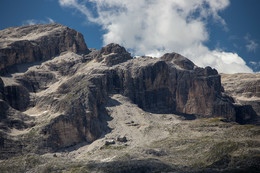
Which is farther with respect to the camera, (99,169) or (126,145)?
(126,145)

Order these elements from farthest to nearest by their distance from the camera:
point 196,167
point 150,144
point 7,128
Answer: point 7,128
point 150,144
point 196,167

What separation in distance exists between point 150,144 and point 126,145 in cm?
1184

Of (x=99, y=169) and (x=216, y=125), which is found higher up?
(x=216, y=125)

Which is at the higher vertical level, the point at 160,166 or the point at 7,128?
the point at 7,128

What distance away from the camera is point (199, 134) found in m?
184

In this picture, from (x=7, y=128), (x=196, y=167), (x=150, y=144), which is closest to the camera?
(x=196, y=167)

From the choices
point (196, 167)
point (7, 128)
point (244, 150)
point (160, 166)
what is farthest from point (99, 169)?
point (7, 128)

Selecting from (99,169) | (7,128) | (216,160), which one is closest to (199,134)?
(216,160)

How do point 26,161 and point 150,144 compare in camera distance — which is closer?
point 26,161

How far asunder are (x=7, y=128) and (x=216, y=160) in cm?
10246

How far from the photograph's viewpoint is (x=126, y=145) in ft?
611

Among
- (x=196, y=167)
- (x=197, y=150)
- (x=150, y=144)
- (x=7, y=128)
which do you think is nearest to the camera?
(x=196, y=167)

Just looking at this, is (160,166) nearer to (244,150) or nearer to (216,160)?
(216,160)

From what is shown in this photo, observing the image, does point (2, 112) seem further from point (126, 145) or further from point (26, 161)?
point (126, 145)
